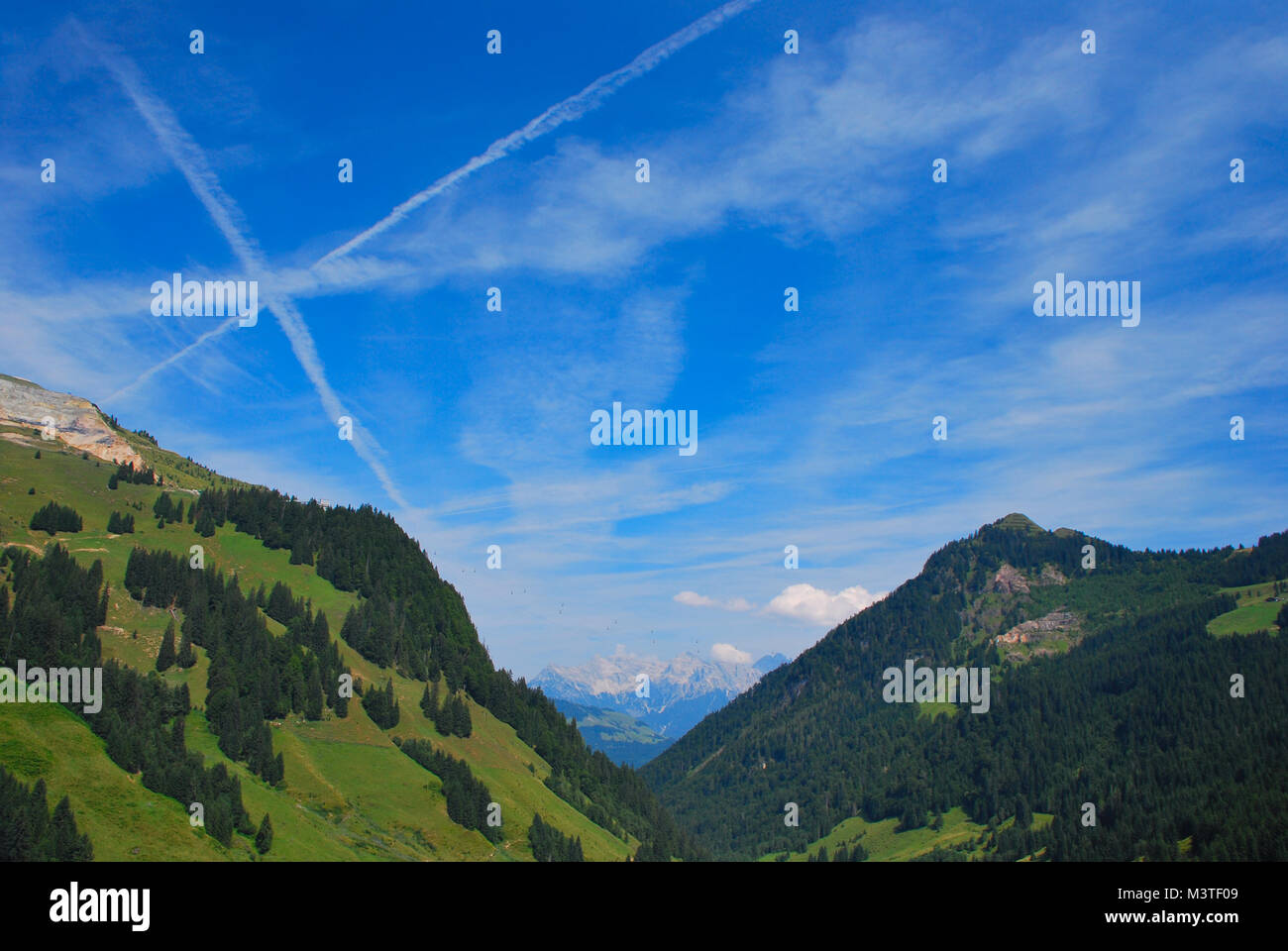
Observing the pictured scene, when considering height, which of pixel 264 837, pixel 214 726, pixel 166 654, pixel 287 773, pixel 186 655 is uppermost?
pixel 166 654

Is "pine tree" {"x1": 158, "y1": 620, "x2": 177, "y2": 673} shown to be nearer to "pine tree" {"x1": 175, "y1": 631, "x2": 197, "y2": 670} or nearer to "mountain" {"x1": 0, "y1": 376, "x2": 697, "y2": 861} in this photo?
"mountain" {"x1": 0, "y1": 376, "x2": 697, "y2": 861}

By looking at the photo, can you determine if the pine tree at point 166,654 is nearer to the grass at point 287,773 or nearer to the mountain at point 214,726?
the mountain at point 214,726

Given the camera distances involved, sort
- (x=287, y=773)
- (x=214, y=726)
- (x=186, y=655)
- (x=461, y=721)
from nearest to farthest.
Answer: (x=287, y=773)
(x=214, y=726)
(x=186, y=655)
(x=461, y=721)

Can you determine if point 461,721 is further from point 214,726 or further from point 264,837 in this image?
point 264,837

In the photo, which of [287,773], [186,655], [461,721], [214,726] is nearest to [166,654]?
[186,655]

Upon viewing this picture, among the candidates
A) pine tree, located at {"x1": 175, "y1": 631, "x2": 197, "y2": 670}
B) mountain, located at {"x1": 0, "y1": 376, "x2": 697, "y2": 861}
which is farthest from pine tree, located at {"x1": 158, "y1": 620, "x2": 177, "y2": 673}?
pine tree, located at {"x1": 175, "y1": 631, "x2": 197, "y2": 670}
